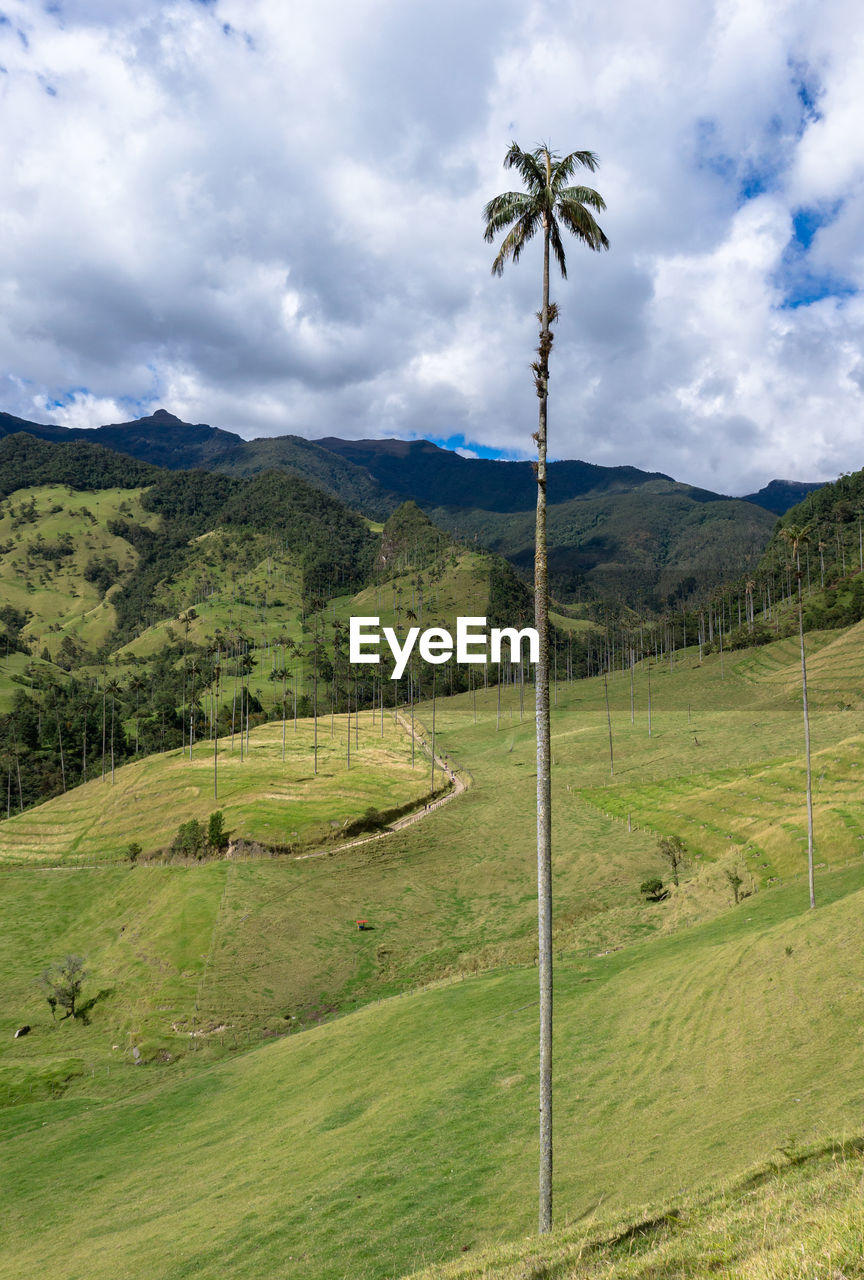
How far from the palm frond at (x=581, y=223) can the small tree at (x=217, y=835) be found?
87.0 metres

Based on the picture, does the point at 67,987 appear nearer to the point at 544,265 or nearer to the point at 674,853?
the point at 674,853

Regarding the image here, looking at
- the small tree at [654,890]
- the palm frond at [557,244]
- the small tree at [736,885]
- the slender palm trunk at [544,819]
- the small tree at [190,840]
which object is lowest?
the small tree at [190,840]

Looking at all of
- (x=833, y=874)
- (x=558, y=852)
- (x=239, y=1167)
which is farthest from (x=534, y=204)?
(x=558, y=852)

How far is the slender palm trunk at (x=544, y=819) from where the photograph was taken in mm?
13633

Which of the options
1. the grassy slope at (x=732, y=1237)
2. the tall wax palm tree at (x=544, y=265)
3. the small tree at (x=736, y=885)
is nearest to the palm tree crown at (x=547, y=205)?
the tall wax palm tree at (x=544, y=265)

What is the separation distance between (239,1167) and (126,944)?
4720 cm

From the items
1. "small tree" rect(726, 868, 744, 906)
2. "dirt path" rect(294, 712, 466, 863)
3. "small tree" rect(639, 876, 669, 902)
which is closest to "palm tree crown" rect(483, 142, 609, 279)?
"small tree" rect(726, 868, 744, 906)

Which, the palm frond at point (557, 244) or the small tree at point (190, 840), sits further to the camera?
the small tree at point (190, 840)

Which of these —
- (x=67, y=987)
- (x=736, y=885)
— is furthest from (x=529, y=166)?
(x=67, y=987)

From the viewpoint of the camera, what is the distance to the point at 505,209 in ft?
52.4

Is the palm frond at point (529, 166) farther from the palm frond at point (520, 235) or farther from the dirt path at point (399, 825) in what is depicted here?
the dirt path at point (399, 825)

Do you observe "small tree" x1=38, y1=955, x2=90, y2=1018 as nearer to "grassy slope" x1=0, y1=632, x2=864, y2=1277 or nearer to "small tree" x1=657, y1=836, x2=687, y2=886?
"grassy slope" x1=0, y1=632, x2=864, y2=1277

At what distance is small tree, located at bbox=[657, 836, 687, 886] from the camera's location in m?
58.9

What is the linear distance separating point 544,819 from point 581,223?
Answer: 12.9 m
